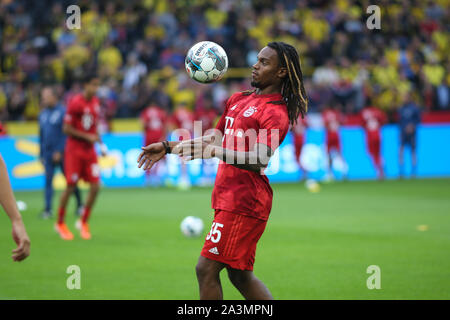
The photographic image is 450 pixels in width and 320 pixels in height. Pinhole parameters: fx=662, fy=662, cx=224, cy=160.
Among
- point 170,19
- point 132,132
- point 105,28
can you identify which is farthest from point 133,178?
point 170,19

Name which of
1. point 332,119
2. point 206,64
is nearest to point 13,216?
point 206,64

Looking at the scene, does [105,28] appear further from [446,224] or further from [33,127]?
[446,224]

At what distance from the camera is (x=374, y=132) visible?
22.9 metres

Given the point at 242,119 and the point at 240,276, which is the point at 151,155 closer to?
the point at 242,119

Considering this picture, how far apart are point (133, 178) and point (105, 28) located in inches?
260

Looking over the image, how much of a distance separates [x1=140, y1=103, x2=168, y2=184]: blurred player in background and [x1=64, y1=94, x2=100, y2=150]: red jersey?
9649 mm

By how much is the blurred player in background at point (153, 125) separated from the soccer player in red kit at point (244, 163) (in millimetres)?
16206

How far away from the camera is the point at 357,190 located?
63.7 ft

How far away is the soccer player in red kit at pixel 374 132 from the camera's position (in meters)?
22.8

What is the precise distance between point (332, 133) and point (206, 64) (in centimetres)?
1737

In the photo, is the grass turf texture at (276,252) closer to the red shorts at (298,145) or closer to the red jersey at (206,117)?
the red jersey at (206,117)

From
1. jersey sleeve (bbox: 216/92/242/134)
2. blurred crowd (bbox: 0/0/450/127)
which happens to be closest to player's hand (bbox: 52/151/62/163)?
blurred crowd (bbox: 0/0/450/127)

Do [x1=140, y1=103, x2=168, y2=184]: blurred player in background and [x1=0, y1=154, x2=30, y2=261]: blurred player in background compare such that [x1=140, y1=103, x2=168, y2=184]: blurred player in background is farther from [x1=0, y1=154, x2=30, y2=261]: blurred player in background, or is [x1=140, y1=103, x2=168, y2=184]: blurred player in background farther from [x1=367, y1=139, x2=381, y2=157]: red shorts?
[x1=0, y1=154, x2=30, y2=261]: blurred player in background

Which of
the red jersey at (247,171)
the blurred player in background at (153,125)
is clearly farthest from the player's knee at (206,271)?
the blurred player in background at (153,125)
